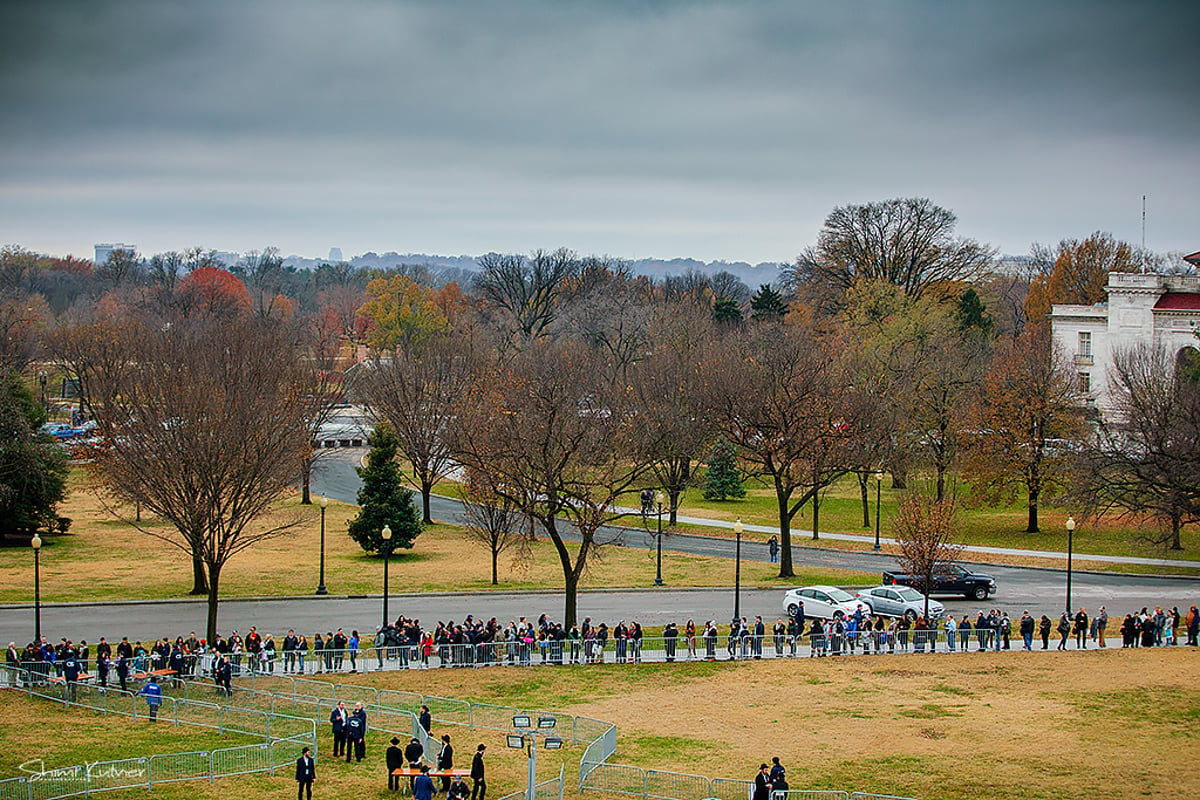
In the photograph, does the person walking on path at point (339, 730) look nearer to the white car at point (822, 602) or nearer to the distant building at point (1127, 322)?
the white car at point (822, 602)

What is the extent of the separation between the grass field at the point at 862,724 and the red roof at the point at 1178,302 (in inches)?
1967

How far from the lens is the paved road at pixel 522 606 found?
39.2 m

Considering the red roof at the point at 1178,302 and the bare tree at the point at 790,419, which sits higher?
the red roof at the point at 1178,302

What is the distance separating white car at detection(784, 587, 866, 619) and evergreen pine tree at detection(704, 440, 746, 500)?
31.5 metres

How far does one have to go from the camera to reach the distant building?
80056 millimetres

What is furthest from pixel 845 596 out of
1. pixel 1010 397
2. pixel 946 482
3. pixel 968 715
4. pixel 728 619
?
pixel 946 482

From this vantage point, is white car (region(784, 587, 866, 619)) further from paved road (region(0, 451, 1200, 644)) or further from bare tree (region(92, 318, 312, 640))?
bare tree (region(92, 318, 312, 640))

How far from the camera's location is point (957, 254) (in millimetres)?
101188

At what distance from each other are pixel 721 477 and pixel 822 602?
32862 mm

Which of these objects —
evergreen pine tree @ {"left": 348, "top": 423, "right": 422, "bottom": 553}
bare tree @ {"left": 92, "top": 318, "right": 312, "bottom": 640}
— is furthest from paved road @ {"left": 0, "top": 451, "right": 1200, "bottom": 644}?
evergreen pine tree @ {"left": 348, "top": 423, "right": 422, "bottom": 553}

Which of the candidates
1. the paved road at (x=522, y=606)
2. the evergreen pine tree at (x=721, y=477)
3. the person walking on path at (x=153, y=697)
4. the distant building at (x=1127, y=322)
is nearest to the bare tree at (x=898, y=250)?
the distant building at (x=1127, y=322)

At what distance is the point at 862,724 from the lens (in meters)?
28.8

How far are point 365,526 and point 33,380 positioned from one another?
68.9 m

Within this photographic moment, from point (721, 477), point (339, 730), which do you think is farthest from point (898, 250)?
point (339, 730)
